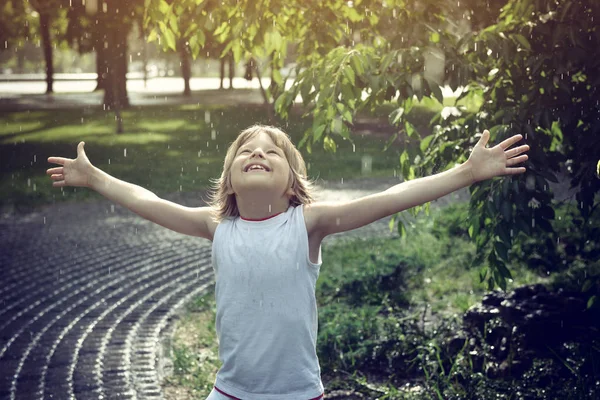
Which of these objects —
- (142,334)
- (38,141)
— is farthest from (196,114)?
(142,334)

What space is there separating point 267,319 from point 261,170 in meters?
0.53

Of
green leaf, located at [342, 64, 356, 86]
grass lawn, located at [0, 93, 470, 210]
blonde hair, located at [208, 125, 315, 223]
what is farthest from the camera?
grass lawn, located at [0, 93, 470, 210]

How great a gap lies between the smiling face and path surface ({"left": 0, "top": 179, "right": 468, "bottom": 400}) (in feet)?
1.91

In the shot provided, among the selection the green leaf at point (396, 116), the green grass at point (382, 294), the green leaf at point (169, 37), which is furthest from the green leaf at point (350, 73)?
the green grass at point (382, 294)

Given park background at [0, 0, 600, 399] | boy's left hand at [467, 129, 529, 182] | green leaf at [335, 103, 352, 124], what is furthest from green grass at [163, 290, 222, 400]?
boy's left hand at [467, 129, 529, 182]

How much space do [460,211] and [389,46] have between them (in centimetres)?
672

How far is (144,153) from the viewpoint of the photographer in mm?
21000

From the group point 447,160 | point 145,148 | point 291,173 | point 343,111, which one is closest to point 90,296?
point 447,160

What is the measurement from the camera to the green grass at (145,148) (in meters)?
15.9

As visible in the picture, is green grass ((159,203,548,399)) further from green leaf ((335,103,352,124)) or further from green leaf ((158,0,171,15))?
green leaf ((158,0,171,15))

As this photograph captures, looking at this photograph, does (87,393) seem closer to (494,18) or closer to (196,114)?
(494,18)

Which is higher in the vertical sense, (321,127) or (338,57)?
(338,57)

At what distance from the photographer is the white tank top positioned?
2.66 m

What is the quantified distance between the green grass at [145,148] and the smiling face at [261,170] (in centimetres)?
832
